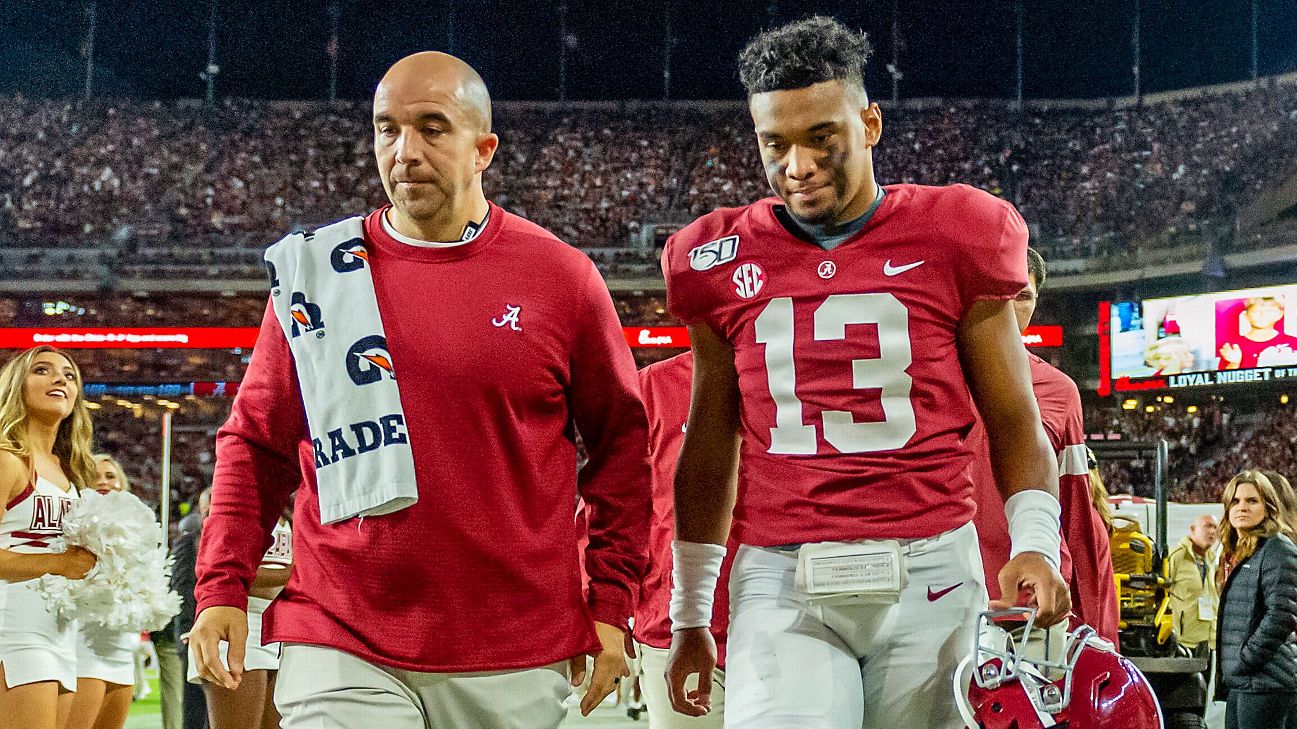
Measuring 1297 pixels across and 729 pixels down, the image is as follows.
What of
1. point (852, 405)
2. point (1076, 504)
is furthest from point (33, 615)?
point (1076, 504)

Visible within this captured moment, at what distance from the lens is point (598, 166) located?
27.3 metres

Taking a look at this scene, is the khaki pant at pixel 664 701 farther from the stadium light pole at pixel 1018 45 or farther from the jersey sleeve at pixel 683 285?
the stadium light pole at pixel 1018 45

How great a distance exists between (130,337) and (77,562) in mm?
18804

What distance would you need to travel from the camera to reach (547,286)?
8.59 ft

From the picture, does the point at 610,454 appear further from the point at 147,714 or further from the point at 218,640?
the point at 147,714

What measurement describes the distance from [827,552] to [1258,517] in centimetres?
449

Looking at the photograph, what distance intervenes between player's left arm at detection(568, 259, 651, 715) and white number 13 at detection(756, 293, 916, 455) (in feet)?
1.16

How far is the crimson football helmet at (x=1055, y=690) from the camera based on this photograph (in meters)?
2.12

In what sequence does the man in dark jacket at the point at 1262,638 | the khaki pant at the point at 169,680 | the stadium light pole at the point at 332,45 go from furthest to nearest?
the stadium light pole at the point at 332,45, the khaki pant at the point at 169,680, the man in dark jacket at the point at 1262,638

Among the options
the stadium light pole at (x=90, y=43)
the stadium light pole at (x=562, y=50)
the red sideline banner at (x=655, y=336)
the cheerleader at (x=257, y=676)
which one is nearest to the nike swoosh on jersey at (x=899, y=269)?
Answer: the cheerleader at (x=257, y=676)

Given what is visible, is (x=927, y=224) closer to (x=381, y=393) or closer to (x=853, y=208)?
(x=853, y=208)

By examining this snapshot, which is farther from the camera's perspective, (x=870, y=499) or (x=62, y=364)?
(x=62, y=364)

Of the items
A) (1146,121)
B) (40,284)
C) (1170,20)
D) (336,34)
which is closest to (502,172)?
(336,34)

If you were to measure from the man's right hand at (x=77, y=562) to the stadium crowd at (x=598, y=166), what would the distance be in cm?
1936
